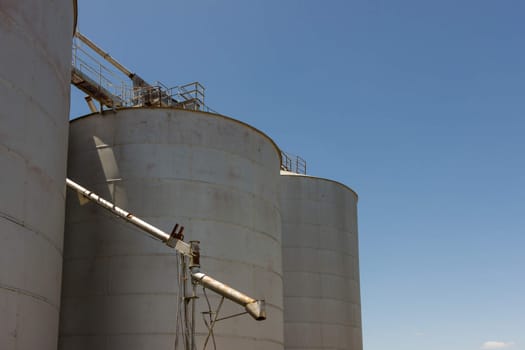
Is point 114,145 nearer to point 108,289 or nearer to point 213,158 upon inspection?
point 213,158

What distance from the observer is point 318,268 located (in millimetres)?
31172

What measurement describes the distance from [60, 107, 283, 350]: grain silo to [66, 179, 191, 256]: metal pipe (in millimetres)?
952

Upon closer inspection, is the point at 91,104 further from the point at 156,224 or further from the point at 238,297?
the point at 238,297

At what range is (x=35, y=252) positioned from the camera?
12.8 m

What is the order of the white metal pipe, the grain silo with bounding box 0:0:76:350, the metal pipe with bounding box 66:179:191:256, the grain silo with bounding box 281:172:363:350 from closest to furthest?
the grain silo with bounding box 0:0:76:350, the white metal pipe, the metal pipe with bounding box 66:179:191:256, the grain silo with bounding box 281:172:363:350

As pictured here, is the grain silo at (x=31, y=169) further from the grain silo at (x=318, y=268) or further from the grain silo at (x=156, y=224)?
the grain silo at (x=318, y=268)

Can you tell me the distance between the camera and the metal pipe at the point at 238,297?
1368 cm

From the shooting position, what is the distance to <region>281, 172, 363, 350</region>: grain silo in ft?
98.9

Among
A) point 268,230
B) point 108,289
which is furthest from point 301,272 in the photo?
point 108,289

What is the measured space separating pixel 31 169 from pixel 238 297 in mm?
5079

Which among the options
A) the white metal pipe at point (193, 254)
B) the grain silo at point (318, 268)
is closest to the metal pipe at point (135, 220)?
the white metal pipe at point (193, 254)

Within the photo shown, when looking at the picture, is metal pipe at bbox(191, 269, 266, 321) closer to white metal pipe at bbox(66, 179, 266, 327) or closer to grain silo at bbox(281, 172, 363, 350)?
white metal pipe at bbox(66, 179, 266, 327)

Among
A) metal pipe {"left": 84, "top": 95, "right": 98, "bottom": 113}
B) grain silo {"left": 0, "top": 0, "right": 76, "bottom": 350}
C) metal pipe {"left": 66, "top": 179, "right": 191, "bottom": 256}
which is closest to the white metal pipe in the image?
metal pipe {"left": 66, "top": 179, "right": 191, "bottom": 256}

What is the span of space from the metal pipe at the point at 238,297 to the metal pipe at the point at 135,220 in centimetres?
89
